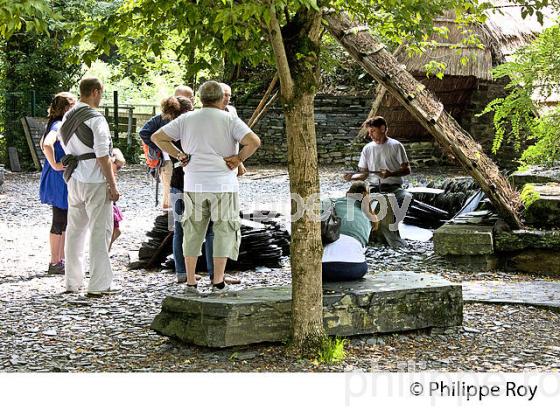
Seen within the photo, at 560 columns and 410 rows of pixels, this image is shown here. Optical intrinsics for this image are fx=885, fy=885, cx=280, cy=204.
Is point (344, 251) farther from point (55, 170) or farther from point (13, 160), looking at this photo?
point (13, 160)

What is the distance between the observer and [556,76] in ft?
30.3

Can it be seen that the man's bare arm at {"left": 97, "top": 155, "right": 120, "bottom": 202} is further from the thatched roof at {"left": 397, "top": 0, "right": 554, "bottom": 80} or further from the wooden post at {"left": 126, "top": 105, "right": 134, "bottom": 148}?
the wooden post at {"left": 126, "top": 105, "right": 134, "bottom": 148}

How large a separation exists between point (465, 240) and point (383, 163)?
68.4 inches

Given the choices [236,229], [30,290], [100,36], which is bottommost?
[30,290]

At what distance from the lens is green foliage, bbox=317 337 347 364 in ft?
16.9

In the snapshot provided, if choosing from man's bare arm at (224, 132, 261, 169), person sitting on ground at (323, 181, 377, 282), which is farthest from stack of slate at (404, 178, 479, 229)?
man's bare arm at (224, 132, 261, 169)

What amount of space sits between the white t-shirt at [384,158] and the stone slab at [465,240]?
132 centimetres

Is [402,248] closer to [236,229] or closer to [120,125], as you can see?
[236,229]

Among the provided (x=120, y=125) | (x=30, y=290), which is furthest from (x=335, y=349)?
(x=120, y=125)

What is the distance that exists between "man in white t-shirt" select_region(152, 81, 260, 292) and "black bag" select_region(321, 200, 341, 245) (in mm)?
818

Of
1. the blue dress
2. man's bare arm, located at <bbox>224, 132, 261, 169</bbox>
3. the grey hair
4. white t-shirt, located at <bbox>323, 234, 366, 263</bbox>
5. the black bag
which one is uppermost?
the grey hair

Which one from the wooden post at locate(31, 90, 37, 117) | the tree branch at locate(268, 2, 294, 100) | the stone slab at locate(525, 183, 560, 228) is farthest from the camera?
the wooden post at locate(31, 90, 37, 117)

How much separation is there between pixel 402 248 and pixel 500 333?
4.06 metres

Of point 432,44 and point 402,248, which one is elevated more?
point 432,44
